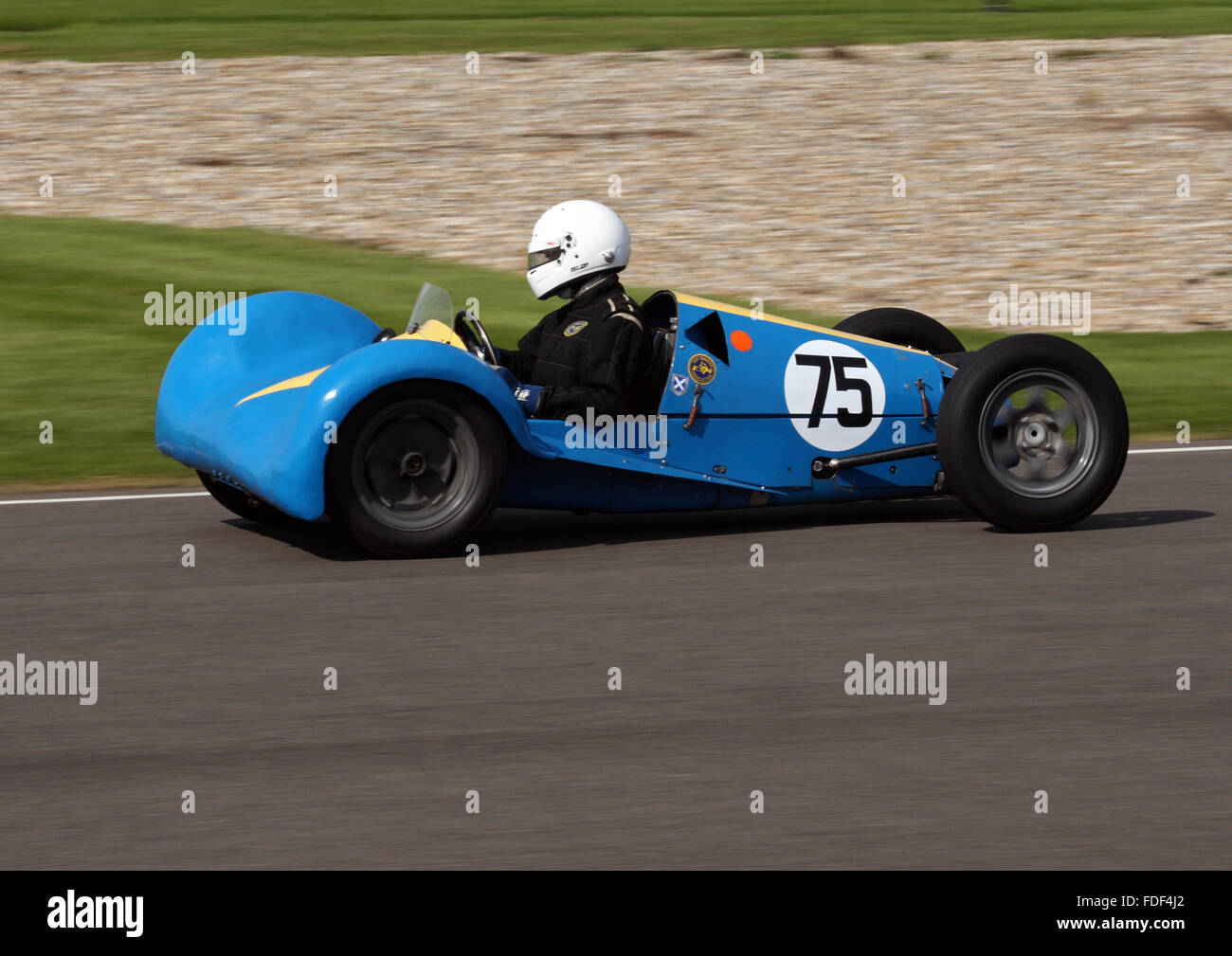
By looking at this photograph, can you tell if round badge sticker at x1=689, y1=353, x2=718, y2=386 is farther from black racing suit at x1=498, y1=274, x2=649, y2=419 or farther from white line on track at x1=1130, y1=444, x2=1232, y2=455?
white line on track at x1=1130, y1=444, x2=1232, y2=455

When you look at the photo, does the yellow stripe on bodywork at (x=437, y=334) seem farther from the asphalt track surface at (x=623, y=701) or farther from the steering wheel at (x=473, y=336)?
the asphalt track surface at (x=623, y=701)

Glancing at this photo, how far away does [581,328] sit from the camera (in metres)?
7.93

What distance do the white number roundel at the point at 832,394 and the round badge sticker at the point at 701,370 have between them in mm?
361

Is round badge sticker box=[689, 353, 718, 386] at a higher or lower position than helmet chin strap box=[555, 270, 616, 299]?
lower

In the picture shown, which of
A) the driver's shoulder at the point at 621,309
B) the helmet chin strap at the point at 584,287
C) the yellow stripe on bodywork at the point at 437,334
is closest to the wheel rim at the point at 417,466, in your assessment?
the yellow stripe on bodywork at the point at 437,334

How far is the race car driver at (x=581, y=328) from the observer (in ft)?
25.5

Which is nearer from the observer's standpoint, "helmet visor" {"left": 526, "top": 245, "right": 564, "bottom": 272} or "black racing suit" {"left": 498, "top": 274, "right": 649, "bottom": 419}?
"black racing suit" {"left": 498, "top": 274, "right": 649, "bottom": 419}

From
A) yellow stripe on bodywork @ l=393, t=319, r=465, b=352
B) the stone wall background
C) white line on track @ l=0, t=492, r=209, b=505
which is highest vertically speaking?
the stone wall background

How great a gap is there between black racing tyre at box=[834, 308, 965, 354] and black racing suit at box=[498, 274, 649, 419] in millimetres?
1707

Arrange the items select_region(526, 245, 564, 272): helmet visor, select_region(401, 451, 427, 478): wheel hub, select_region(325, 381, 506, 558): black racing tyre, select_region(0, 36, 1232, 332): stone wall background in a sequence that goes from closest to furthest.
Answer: select_region(325, 381, 506, 558): black racing tyre → select_region(401, 451, 427, 478): wheel hub → select_region(526, 245, 564, 272): helmet visor → select_region(0, 36, 1232, 332): stone wall background

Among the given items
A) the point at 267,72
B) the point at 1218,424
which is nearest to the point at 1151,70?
the point at 267,72

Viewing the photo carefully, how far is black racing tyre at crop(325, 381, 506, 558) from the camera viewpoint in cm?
728

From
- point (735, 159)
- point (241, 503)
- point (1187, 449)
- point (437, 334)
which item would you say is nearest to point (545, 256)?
point (437, 334)

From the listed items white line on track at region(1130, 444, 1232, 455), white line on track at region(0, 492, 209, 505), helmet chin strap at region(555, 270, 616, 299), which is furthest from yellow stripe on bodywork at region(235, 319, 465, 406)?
white line on track at region(1130, 444, 1232, 455)
